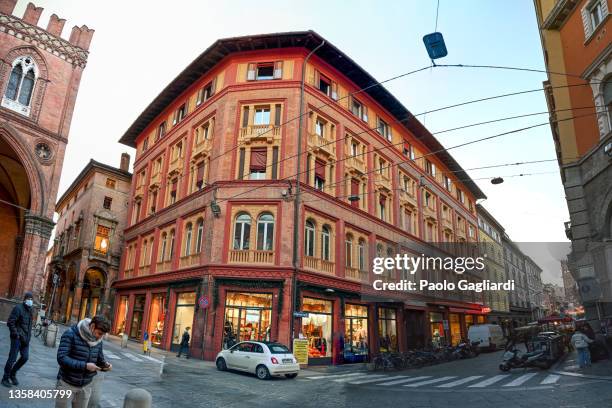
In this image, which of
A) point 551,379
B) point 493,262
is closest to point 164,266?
point 551,379

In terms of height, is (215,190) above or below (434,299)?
above

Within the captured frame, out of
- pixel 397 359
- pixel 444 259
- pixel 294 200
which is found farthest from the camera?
pixel 444 259

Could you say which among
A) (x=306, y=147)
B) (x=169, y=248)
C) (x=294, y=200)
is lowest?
(x=169, y=248)

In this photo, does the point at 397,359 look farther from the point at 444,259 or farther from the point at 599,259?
the point at 444,259

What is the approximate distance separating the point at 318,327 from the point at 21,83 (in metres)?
22.0

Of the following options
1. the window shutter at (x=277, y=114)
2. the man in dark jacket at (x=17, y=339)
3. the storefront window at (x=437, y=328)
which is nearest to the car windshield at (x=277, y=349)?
the man in dark jacket at (x=17, y=339)

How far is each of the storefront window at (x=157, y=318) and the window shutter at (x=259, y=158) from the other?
9.73 metres

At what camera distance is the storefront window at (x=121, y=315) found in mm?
28342

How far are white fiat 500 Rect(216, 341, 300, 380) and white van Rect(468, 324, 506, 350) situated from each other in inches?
878

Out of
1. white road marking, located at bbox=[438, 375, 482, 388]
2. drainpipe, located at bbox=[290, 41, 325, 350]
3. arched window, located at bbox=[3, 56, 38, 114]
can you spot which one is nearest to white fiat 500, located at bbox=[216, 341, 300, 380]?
drainpipe, located at bbox=[290, 41, 325, 350]

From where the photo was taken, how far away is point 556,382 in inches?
472

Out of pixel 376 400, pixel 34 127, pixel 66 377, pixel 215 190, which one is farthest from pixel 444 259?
pixel 66 377

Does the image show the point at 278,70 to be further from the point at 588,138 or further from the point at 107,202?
the point at 107,202

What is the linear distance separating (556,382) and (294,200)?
517 inches
